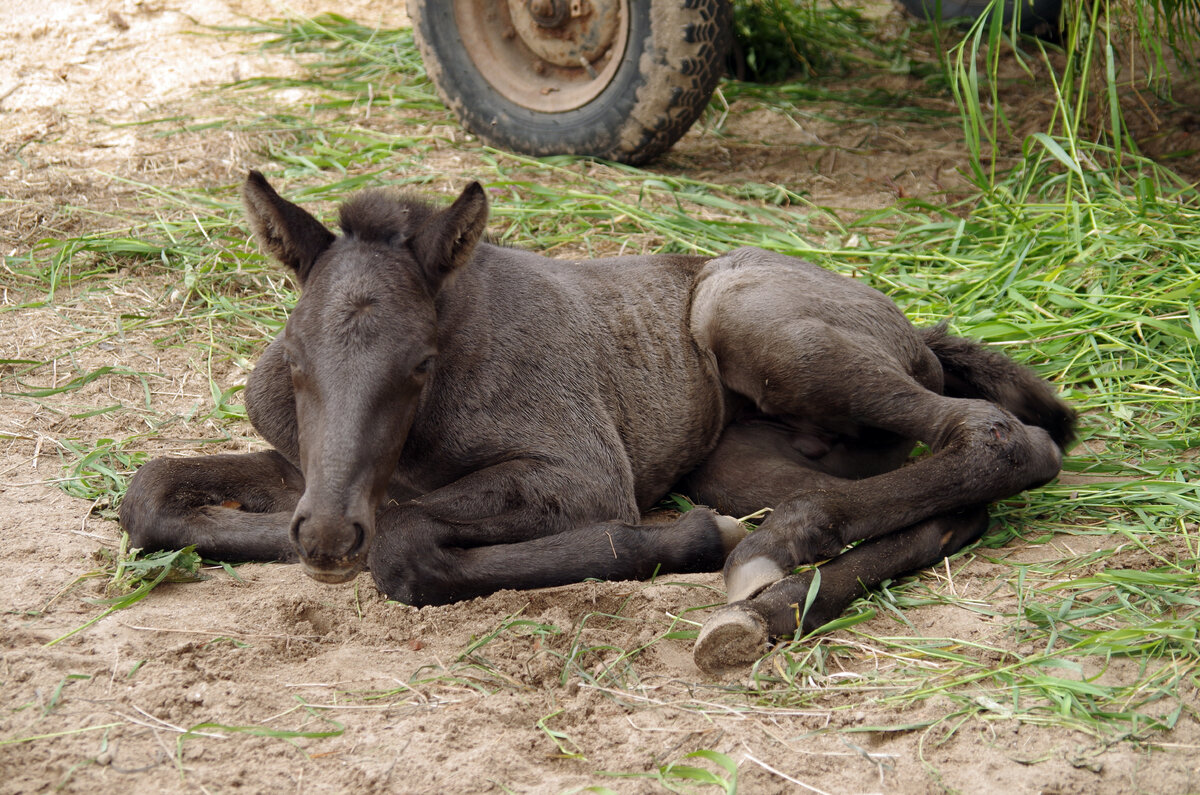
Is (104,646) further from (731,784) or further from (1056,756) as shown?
(1056,756)

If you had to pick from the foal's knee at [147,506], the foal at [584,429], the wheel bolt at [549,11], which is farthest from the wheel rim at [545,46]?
the foal's knee at [147,506]

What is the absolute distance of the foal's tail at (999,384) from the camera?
4508 mm

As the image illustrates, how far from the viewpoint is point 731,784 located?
250cm

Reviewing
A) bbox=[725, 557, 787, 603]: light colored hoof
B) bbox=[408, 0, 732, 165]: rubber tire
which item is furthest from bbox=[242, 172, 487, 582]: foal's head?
bbox=[408, 0, 732, 165]: rubber tire

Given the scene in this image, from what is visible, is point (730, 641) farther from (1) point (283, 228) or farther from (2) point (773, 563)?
(1) point (283, 228)

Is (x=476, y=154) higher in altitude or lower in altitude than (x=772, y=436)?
higher

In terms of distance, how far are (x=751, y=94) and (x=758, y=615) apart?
22.7ft

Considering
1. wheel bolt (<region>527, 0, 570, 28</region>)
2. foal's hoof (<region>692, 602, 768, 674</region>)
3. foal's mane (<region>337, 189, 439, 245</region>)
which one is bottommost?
foal's hoof (<region>692, 602, 768, 674</region>)

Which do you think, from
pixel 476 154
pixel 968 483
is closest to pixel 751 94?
pixel 476 154

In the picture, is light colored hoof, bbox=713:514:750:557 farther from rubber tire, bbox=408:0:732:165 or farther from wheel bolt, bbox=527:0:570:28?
wheel bolt, bbox=527:0:570:28

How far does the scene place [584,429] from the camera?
4.15 m

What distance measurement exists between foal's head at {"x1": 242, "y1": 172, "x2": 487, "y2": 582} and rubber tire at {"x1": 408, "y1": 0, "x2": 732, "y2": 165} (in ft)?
11.7

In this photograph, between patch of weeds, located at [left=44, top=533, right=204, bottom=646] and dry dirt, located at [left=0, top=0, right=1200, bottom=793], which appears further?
patch of weeds, located at [left=44, top=533, right=204, bottom=646]

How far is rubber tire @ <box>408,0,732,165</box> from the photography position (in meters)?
7.05
